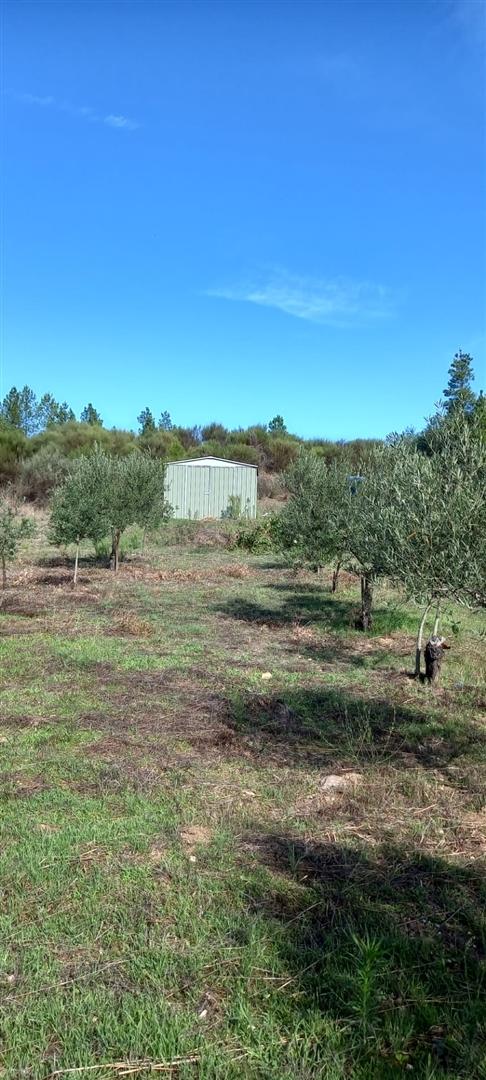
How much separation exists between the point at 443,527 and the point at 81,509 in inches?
466

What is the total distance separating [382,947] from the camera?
3.28 m

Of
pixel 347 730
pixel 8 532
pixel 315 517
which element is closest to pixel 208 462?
pixel 315 517

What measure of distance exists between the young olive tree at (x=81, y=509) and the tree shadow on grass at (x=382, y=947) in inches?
497

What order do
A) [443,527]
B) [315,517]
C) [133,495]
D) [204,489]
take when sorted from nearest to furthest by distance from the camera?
[443,527] < [315,517] < [133,495] < [204,489]

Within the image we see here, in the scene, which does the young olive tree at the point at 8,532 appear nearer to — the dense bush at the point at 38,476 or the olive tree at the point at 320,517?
the olive tree at the point at 320,517

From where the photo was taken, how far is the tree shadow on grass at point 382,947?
2684mm

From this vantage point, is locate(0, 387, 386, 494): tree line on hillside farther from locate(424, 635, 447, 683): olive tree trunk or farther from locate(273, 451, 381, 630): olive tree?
locate(424, 635, 447, 683): olive tree trunk

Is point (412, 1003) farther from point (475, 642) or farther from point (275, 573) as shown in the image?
point (275, 573)

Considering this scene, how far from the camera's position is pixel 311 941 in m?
3.31

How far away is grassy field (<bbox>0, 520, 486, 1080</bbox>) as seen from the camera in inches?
107

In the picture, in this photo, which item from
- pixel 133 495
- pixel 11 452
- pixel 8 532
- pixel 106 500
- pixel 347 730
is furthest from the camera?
pixel 11 452

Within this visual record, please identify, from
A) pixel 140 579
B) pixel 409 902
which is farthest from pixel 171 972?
pixel 140 579

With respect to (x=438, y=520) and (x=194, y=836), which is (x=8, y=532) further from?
(x=194, y=836)

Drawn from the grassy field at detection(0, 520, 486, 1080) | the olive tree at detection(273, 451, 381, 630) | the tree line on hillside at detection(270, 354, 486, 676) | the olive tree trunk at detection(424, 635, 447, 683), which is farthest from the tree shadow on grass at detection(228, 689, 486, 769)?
the olive tree at detection(273, 451, 381, 630)
